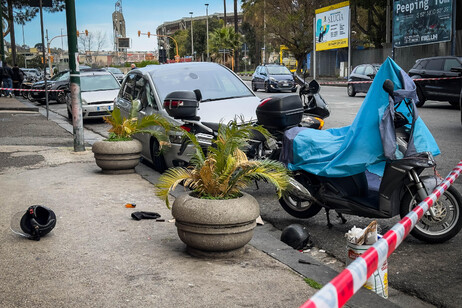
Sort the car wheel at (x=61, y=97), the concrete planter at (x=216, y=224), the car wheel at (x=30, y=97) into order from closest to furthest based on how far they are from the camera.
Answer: the concrete planter at (x=216, y=224) → the car wheel at (x=61, y=97) → the car wheel at (x=30, y=97)

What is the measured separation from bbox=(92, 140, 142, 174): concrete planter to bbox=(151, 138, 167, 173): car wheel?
1.13 feet

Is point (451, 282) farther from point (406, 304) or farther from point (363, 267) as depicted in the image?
point (363, 267)

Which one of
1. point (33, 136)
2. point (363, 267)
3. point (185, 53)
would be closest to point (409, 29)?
point (33, 136)

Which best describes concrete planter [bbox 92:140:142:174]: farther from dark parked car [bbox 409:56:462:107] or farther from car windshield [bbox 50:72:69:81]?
car windshield [bbox 50:72:69:81]

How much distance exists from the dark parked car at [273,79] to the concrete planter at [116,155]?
2449 centimetres

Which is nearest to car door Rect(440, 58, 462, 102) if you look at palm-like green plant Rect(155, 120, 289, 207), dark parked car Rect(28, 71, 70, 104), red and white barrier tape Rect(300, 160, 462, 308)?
palm-like green plant Rect(155, 120, 289, 207)

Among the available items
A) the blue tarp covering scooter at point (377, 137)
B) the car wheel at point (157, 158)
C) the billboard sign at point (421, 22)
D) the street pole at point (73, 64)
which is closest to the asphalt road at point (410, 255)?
the blue tarp covering scooter at point (377, 137)

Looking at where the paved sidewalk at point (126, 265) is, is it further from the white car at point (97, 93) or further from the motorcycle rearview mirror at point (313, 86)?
the white car at point (97, 93)

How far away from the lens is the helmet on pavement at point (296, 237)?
17.6 ft

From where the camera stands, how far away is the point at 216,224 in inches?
182

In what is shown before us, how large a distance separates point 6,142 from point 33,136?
3.99 feet

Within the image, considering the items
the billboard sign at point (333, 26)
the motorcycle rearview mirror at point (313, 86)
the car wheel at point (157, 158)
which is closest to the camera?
the motorcycle rearview mirror at point (313, 86)

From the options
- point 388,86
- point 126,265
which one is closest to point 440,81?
point 388,86

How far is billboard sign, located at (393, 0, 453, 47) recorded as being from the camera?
30359mm
